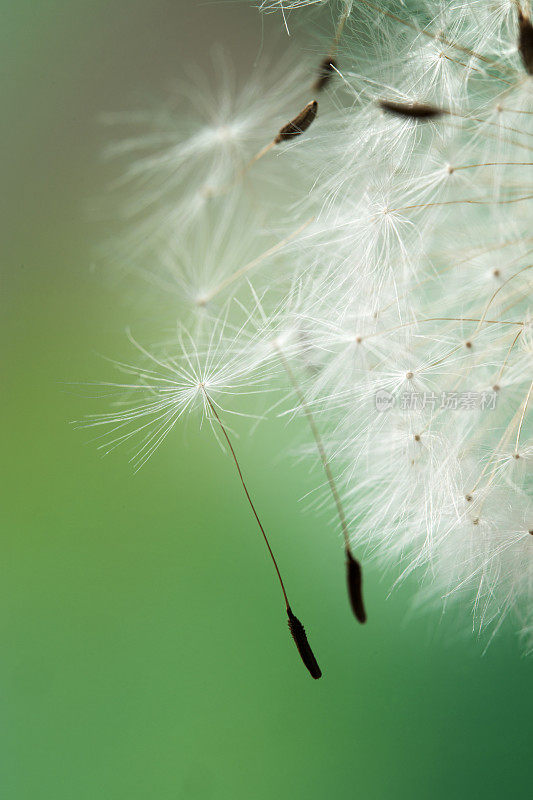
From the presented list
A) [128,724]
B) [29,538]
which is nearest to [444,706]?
[128,724]

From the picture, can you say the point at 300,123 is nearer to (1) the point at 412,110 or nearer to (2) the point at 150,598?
(1) the point at 412,110

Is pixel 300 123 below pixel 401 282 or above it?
above

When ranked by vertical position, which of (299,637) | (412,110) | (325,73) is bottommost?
(299,637)

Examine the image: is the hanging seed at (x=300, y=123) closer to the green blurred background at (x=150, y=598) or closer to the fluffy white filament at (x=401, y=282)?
the fluffy white filament at (x=401, y=282)

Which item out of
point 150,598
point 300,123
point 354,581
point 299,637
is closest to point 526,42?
point 300,123

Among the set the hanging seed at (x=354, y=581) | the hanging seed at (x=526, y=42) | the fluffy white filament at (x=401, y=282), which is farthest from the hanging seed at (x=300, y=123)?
the hanging seed at (x=354, y=581)

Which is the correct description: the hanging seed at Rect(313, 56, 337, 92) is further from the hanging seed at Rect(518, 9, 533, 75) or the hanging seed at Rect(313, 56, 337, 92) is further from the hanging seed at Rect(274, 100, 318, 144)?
the hanging seed at Rect(518, 9, 533, 75)
